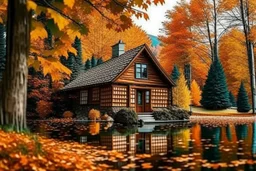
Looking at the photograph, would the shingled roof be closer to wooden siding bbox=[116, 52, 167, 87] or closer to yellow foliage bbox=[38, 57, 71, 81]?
wooden siding bbox=[116, 52, 167, 87]

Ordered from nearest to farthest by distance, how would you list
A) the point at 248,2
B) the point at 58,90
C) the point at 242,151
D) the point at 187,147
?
1. the point at 242,151
2. the point at 187,147
3. the point at 58,90
4. the point at 248,2

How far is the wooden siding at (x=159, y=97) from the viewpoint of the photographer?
28234mm

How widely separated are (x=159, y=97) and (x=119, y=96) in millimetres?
4241

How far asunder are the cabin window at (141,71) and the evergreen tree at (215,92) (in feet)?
43.0

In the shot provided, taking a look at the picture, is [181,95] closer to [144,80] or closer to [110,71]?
[144,80]

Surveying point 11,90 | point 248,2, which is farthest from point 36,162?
point 248,2

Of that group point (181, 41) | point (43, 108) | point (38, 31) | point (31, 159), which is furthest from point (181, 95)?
point (31, 159)

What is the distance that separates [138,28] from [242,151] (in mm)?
52665

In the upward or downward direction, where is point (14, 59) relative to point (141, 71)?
downward

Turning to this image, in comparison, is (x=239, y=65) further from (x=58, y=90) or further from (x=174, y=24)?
(x=58, y=90)

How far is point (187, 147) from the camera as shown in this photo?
31.3ft

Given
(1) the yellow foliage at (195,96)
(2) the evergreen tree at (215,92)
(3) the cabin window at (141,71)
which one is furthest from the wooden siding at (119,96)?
(1) the yellow foliage at (195,96)

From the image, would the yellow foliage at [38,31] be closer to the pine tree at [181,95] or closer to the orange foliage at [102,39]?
the pine tree at [181,95]

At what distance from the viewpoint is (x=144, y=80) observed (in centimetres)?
2767
